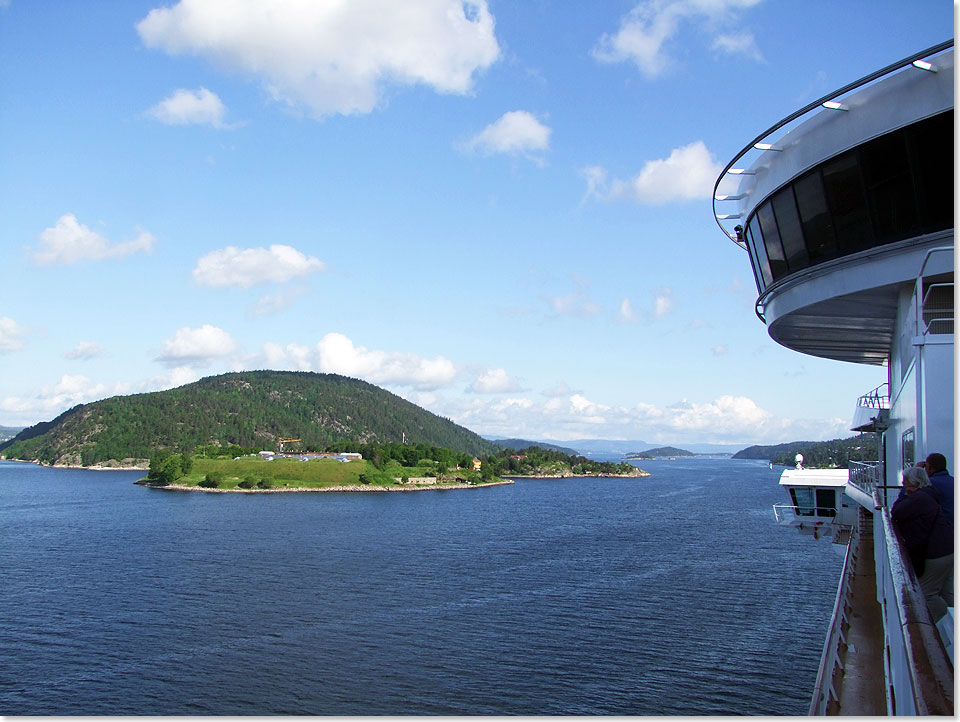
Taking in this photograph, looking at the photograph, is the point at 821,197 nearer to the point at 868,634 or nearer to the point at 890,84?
the point at 890,84

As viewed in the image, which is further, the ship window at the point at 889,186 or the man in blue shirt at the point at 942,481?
the ship window at the point at 889,186

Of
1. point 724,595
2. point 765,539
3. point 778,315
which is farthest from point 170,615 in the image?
point 765,539

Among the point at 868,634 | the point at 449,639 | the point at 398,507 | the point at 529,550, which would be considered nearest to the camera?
the point at 868,634

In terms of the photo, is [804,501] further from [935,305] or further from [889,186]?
[889,186]

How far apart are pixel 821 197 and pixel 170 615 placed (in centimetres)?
3743

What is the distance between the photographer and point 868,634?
12.7 meters

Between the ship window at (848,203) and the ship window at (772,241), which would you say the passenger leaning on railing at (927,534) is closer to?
the ship window at (848,203)

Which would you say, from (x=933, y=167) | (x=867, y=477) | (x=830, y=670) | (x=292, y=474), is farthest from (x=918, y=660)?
(x=292, y=474)

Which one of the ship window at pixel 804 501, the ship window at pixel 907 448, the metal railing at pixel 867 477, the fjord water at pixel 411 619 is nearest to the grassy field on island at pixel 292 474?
the fjord water at pixel 411 619

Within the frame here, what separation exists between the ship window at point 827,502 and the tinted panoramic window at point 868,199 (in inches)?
592

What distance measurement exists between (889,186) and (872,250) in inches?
43.4

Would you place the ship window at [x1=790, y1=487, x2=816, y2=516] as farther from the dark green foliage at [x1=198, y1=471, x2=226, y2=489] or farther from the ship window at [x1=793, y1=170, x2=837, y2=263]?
the dark green foliage at [x1=198, y1=471, x2=226, y2=489]

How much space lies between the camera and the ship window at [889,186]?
35.4ft

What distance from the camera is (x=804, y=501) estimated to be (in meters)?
26.4
